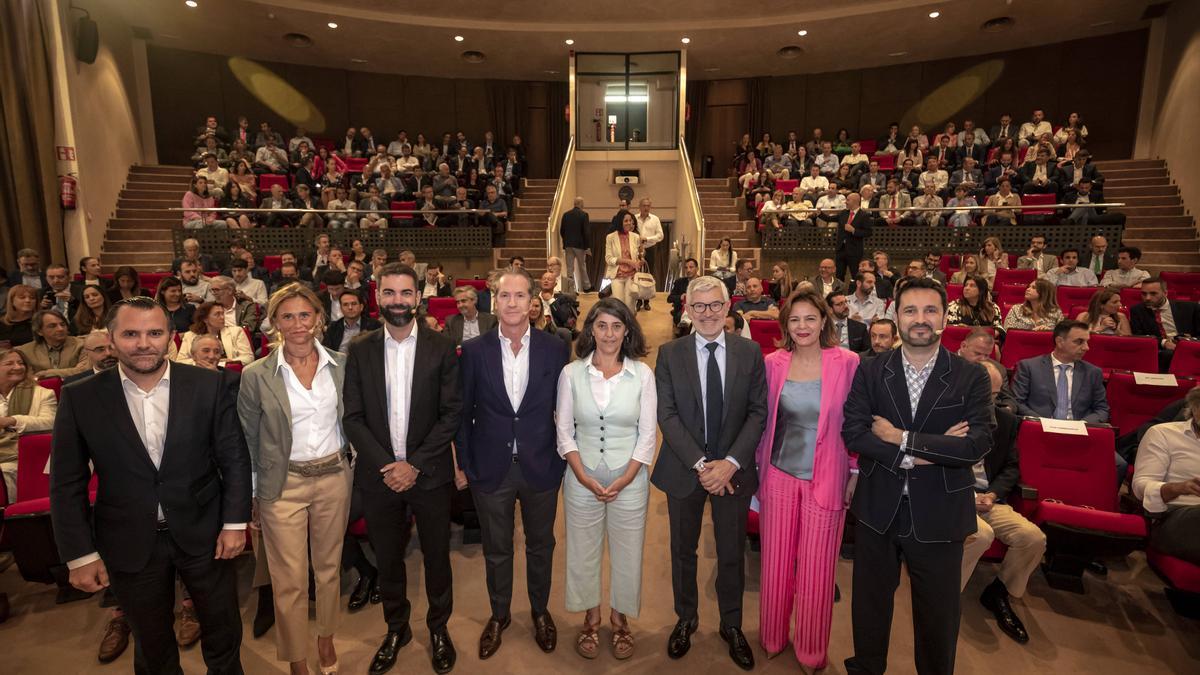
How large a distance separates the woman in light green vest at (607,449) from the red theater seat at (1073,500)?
188 centimetres

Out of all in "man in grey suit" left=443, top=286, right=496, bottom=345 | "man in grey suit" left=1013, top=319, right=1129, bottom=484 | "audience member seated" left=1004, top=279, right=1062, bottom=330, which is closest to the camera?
"man in grey suit" left=1013, top=319, right=1129, bottom=484

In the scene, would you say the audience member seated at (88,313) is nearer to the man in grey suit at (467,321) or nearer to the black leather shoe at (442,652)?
the man in grey suit at (467,321)

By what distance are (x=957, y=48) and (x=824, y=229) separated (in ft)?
23.8

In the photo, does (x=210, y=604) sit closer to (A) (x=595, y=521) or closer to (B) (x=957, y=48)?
(A) (x=595, y=521)

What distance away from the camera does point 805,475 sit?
223cm

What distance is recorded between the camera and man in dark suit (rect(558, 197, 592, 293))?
8.75 meters

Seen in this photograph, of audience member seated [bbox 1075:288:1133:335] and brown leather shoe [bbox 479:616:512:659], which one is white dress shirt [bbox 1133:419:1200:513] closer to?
audience member seated [bbox 1075:288:1133:335]

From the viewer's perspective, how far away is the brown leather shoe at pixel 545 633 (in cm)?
243

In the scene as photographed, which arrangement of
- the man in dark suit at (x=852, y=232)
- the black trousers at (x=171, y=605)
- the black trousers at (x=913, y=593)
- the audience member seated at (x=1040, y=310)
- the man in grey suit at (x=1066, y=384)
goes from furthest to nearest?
the man in dark suit at (x=852, y=232), the audience member seated at (x=1040, y=310), the man in grey suit at (x=1066, y=384), the black trousers at (x=913, y=593), the black trousers at (x=171, y=605)

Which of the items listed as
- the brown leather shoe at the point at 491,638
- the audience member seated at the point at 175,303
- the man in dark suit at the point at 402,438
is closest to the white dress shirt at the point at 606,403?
the man in dark suit at the point at 402,438

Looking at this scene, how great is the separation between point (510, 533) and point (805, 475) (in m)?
1.23

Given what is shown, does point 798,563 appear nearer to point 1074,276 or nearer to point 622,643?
point 622,643

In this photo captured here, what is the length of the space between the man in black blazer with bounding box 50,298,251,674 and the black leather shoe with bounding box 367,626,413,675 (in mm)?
533

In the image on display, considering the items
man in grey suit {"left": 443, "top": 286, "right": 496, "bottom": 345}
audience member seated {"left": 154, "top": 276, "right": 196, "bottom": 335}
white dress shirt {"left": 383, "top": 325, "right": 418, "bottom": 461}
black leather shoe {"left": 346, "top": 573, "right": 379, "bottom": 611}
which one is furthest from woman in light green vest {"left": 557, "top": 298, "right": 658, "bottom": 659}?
audience member seated {"left": 154, "top": 276, "right": 196, "bottom": 335}
